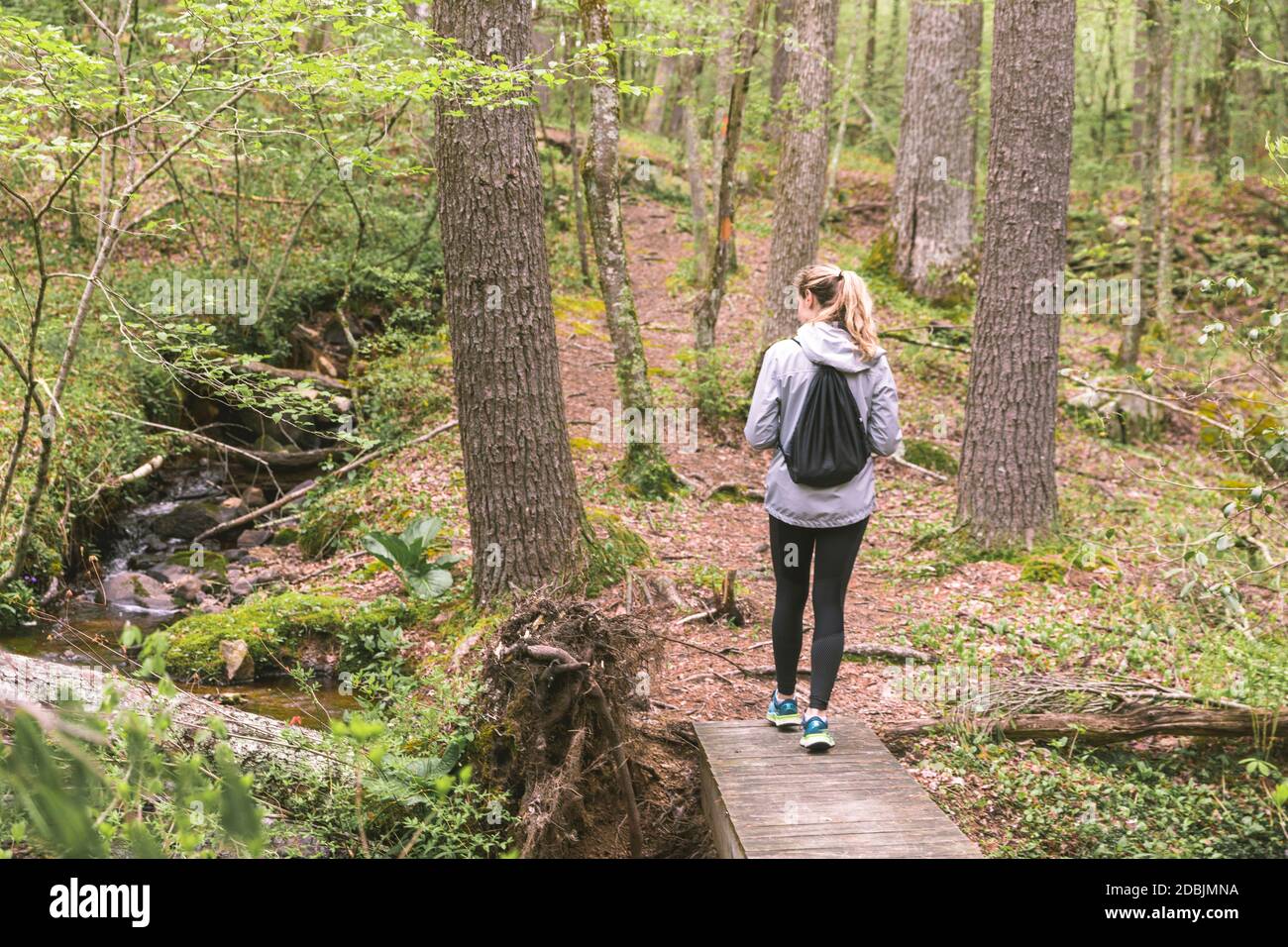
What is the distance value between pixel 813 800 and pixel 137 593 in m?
6.71

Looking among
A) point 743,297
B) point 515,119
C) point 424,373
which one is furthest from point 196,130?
point 743,297

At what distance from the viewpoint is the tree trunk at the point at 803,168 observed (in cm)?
1129

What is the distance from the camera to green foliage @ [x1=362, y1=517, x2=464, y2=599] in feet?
23.0

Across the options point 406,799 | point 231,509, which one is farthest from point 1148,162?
point 406,799

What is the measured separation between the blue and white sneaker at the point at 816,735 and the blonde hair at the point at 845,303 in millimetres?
1856

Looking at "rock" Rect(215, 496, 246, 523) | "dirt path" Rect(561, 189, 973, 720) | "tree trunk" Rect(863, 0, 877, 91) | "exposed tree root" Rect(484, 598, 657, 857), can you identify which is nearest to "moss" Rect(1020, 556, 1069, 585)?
"dirt path" Rect(561, 189, 973, 720)

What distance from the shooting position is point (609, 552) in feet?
23.0

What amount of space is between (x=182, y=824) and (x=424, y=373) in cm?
903

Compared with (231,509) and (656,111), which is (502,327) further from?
(656,111)
